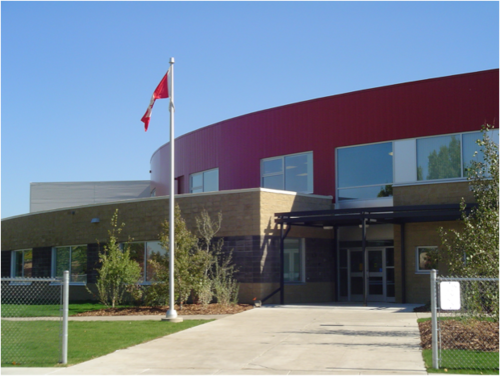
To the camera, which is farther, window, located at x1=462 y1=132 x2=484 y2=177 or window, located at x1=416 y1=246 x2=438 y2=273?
window, located at x1=462 y1=132 x2=484 y2=177

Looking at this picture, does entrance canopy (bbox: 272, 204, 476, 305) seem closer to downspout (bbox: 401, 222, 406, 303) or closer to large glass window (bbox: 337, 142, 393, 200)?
downspout (bbox: 401, 222, 406, 303)

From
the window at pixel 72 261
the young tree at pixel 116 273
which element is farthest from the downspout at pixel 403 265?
the window at pixel 72 261

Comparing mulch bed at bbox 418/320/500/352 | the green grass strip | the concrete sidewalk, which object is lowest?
the concrete sidewalk

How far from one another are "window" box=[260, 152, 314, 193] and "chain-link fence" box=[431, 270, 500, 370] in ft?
41.6

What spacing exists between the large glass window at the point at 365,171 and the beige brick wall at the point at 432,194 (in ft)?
5.25

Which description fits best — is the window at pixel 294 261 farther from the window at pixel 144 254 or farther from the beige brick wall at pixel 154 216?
the window at pixel 144 254

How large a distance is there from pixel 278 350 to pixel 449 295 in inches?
150

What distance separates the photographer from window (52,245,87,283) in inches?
1077

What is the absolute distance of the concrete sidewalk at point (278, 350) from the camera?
10.1 metres

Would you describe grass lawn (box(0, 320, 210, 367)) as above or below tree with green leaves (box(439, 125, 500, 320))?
below

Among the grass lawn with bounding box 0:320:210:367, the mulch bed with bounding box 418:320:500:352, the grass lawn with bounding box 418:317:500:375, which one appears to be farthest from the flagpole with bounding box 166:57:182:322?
the grass lawn with bounding box 418:317:500:375

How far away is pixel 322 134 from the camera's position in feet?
83.9

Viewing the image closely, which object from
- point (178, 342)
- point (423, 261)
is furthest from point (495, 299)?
point (423, 261)

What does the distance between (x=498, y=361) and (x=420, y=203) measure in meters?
12.0
